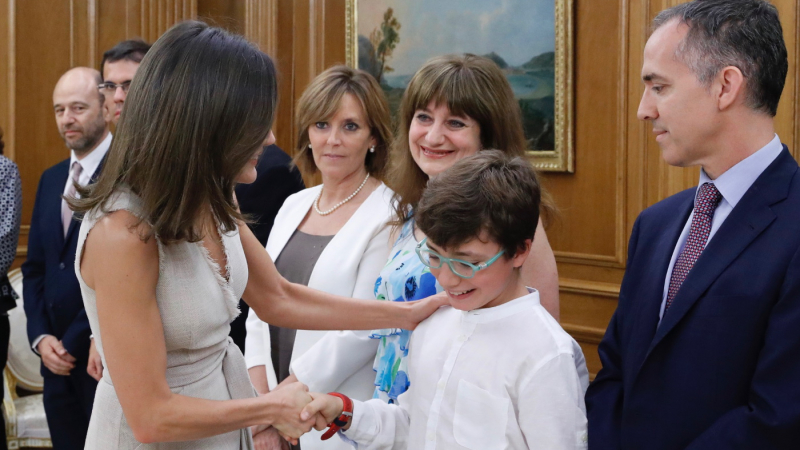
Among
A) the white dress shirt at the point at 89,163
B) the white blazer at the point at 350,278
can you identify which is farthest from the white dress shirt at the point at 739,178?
the white dress shirt at the point at 89,163

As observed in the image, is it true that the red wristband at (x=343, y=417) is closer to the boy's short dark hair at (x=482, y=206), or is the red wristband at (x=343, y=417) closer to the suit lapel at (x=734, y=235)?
the boy's short dark hair at (x=482, y=206)

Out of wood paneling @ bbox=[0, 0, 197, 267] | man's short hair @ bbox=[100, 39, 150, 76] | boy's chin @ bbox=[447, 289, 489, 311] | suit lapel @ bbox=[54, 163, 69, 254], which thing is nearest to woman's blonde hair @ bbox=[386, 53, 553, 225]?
boy's chin @ bbox=[447, 289, 489, 311]

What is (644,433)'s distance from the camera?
1.56 m

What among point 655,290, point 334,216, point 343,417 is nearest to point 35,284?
point 334,216

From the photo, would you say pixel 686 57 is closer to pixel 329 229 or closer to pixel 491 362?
pixel 491 362

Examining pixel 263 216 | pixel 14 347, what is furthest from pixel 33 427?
pixel 263 216

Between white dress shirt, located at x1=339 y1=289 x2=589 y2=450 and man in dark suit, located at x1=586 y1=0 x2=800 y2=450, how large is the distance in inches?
4.3

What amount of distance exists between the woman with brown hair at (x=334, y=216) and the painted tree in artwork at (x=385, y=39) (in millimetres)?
2144

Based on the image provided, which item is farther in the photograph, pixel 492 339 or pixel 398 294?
pixel 398 294

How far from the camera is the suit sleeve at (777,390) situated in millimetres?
1362

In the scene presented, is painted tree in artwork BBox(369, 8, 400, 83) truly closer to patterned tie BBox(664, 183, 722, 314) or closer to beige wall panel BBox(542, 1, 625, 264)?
beige wall panel BBox(542, 1, 625, 264)

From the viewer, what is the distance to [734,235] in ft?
4.94

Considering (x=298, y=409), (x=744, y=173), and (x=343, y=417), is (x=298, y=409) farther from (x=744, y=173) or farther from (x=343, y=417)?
(x=744, y=173)

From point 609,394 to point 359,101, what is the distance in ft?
5.57
